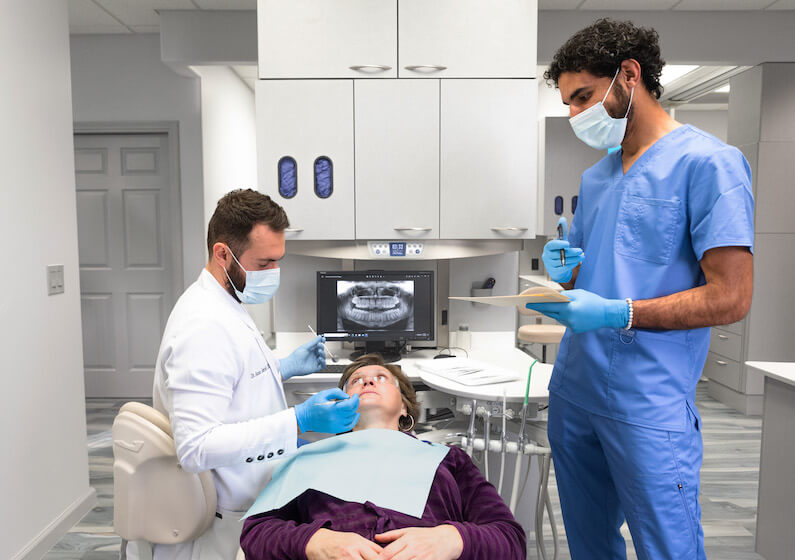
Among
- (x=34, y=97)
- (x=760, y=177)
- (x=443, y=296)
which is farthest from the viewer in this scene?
(x=760, y=177)

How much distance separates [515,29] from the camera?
2.32m

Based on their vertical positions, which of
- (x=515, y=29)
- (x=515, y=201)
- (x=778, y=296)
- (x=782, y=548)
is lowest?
(x=782, y=548)

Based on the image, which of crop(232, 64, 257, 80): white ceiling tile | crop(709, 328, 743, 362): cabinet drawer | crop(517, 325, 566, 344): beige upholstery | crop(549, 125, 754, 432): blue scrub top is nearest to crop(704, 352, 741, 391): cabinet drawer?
crop(709, 328, 743, 362): cabinet drawer

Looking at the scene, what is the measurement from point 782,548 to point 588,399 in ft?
4.57

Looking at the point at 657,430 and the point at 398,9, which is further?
the point at 398,9

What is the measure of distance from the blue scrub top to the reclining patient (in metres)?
0.38

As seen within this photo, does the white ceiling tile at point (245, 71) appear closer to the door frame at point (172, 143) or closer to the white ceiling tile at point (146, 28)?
the white ceiling tile at point (146, 28)

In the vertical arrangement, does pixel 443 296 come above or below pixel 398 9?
below

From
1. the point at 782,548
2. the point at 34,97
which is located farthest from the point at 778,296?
the point at 34,97

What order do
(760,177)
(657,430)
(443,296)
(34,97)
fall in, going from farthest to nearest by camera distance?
(760,177) < (443,296) < (34,97) < (657,430)

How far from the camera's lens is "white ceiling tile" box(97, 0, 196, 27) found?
3.42 metres

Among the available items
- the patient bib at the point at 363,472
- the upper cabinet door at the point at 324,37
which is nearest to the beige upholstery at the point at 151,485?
the patient bib at the point at 363,472

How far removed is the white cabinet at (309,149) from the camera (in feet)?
7.61

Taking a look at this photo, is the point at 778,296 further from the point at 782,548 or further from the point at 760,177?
the point at 782,548
